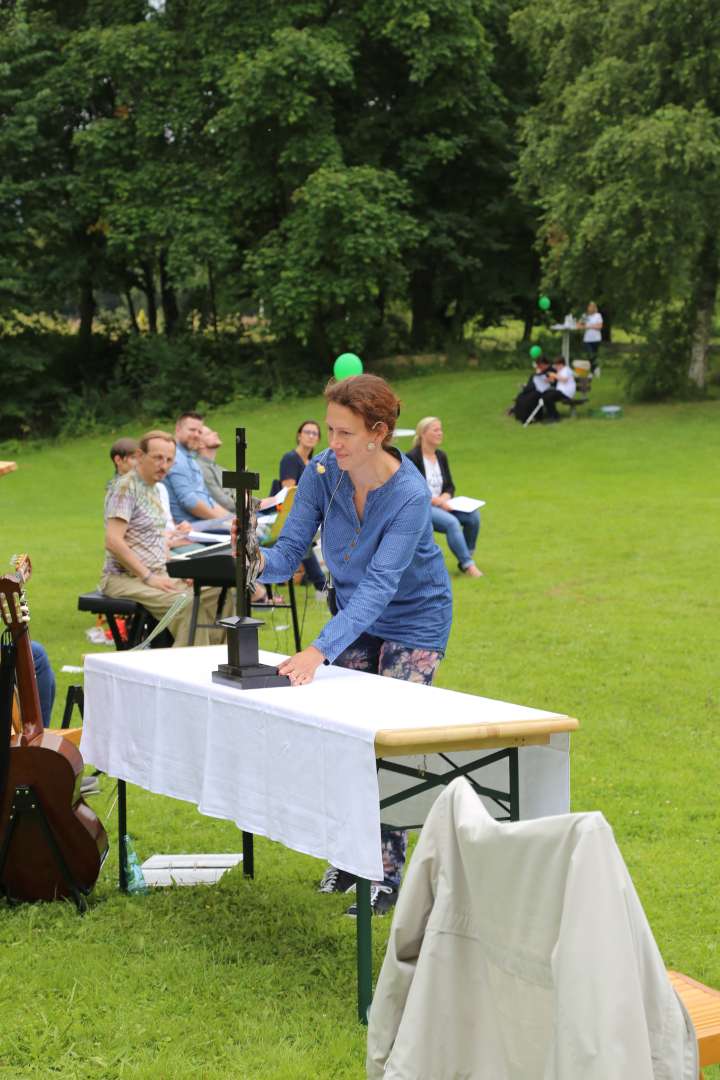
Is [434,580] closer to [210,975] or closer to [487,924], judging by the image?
[210,975]

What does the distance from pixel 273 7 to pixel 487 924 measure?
112ft

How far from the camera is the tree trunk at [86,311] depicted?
123 ft

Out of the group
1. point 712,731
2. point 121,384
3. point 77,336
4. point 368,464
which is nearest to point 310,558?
point 712,731

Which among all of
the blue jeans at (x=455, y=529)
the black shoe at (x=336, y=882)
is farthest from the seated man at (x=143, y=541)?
the blue jeans at (x=455, y=529)

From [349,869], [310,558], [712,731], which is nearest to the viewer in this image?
[349,869]

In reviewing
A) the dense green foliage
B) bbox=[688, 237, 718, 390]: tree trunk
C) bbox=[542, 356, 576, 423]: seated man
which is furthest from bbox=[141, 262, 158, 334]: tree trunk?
bbox=[688, 237, 718, 390]: tree trunk

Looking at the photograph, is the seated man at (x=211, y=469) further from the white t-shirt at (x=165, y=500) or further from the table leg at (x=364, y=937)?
the table leg at (x=364, y=937)

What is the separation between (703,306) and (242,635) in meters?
25.8

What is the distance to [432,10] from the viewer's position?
108 feet

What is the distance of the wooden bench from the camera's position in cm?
305

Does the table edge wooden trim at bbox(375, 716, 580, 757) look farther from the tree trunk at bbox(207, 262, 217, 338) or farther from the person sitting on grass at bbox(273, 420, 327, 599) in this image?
the tree trunk at bbox(207, 262, 217, 338)

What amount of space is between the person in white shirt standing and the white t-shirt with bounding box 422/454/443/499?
18.1 meters

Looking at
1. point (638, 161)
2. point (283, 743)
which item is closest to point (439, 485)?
point (283, 743)

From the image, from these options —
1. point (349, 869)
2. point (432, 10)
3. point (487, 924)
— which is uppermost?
point (432, 10)
